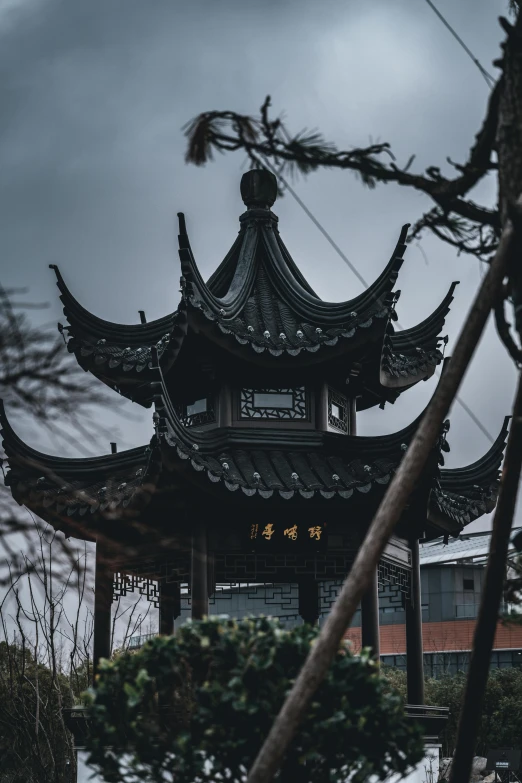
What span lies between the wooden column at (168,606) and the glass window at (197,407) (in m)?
2.39

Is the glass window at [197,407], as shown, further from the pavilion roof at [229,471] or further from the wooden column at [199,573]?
the wooden column at [199,573]

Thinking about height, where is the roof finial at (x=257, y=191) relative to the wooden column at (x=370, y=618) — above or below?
above

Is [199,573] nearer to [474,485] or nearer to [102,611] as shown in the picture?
[102,611]

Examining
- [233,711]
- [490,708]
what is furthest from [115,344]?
[490,708]

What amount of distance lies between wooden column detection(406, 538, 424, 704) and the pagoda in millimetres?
21

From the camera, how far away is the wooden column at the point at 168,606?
1448 cm

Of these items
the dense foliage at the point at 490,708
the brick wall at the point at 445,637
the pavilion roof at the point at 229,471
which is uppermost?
the pavilion roof at the point at 229,471

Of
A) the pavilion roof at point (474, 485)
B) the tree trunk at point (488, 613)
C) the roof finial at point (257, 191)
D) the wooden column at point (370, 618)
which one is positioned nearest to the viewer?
the tree trunk at point (488, 613)

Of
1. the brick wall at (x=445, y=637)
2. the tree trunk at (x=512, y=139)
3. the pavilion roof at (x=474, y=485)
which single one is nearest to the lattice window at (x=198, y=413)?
the pavilion roof at (x=474, y=485)

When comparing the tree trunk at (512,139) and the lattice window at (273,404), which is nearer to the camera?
the tree trunk at (512,139)

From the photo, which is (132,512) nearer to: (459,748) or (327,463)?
(327,463)

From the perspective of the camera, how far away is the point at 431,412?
6.15 m

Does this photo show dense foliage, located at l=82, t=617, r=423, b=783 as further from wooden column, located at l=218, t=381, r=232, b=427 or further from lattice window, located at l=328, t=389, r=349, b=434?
lattice window, located at l=328, t=389, r=349, b=434

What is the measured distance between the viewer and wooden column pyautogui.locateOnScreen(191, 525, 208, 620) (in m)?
12.0
